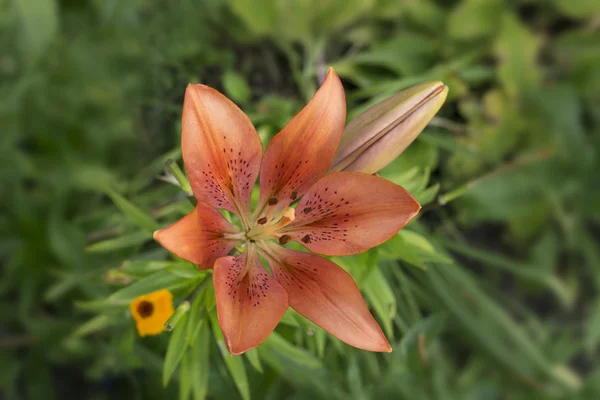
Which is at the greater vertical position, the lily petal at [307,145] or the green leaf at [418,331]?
the lily petal at [307,145]

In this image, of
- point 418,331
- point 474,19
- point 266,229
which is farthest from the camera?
point 474,19

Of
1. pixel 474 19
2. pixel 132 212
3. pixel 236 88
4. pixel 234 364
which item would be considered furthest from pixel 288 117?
pixel 474 19

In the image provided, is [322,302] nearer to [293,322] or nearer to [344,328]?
[344,328]

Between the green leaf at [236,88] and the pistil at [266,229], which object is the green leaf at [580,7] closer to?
the green leaf at [236,88]

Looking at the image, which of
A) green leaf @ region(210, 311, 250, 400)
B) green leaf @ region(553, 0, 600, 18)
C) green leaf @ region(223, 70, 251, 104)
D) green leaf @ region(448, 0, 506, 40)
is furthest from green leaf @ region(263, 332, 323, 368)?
green leaf @ region(553, 0, 600, 18)

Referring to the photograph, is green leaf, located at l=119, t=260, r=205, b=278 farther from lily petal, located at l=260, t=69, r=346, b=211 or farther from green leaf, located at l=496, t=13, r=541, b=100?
green leaf, located at l=496, t=13, r=541, b=100

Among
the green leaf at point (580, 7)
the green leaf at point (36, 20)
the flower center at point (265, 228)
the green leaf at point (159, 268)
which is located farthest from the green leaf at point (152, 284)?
the green leaf at point (580, 7)

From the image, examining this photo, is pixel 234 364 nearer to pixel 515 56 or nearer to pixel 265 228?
pixel 265 228
